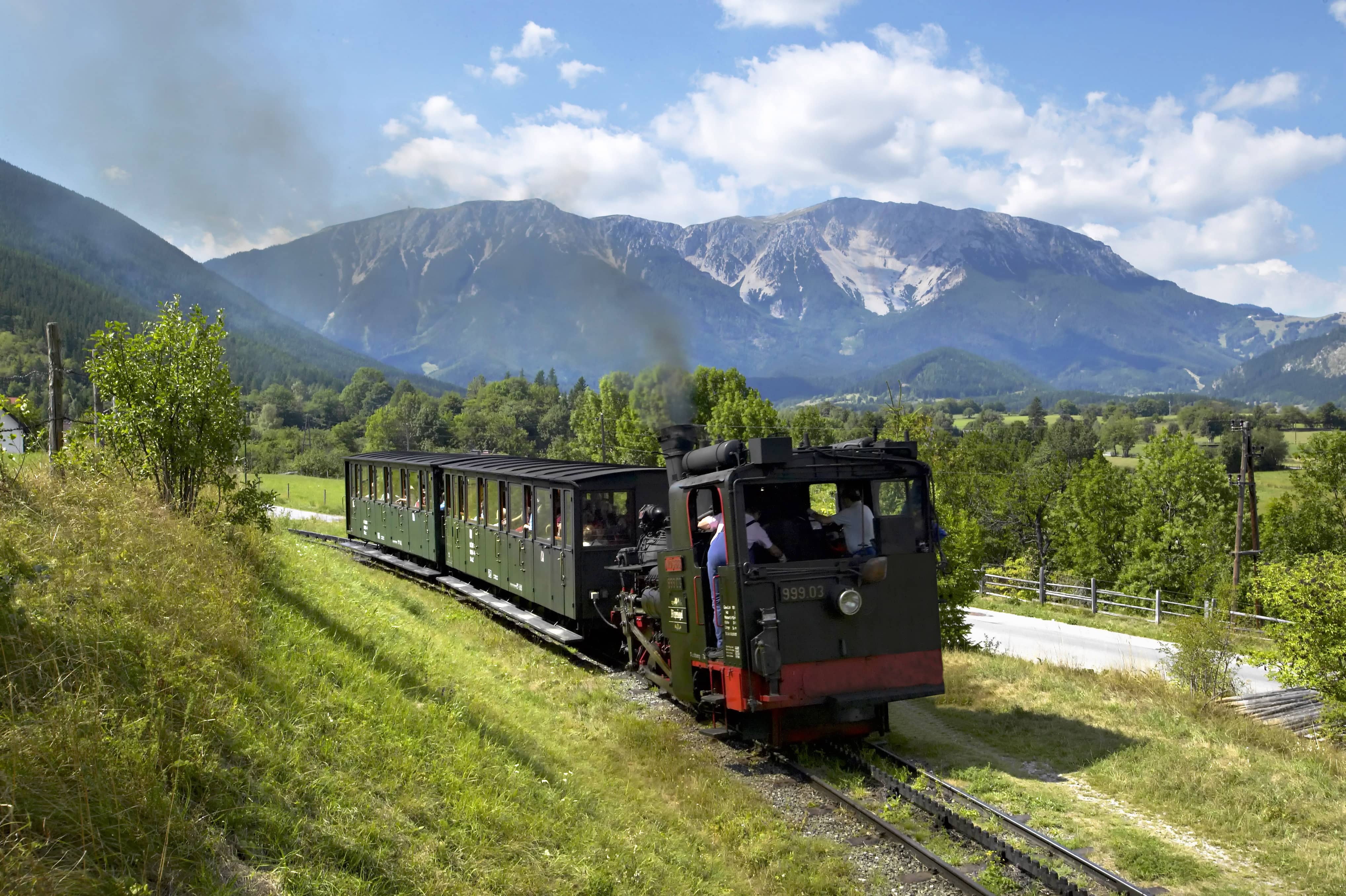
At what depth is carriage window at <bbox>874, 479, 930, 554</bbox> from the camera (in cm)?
938

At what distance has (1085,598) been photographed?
3338cm

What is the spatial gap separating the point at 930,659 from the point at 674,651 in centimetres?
284

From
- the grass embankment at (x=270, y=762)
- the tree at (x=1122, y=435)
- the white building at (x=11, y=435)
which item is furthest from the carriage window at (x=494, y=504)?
the tree at (x=1122, y=435)

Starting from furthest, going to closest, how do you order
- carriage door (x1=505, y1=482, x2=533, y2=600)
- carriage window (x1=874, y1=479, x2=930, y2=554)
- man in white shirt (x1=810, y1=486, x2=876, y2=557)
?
carriage door (x1=505, y1=482, x2=533, y2=600) → carriage window (x1=874, y1=479, x2=930, y2=554) → man in white shirt (x1=810, y1=486, x2=876, y2=557)

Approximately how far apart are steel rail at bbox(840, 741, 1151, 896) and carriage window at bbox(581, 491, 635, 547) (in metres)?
6.29

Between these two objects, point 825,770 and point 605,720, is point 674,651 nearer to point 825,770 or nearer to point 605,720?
point 605,720

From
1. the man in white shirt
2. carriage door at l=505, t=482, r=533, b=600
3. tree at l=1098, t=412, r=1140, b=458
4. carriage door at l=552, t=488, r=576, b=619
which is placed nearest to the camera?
the man in white shirt

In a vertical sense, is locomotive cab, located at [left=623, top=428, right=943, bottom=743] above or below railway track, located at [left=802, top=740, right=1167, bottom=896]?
above

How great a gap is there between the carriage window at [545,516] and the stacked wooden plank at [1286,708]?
10339 mm

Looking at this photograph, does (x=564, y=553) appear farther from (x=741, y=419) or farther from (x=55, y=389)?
(x=741, y=419)

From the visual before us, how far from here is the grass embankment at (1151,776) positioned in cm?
665

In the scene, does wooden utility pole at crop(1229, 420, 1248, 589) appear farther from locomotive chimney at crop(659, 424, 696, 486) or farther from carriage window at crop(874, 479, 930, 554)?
locomotive chimney at crop(659, 424, 696, 486)

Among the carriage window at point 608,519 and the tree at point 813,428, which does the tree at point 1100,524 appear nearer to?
the tree at point 813,428

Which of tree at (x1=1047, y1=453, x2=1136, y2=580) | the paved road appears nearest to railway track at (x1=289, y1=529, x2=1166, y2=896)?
the paved road
